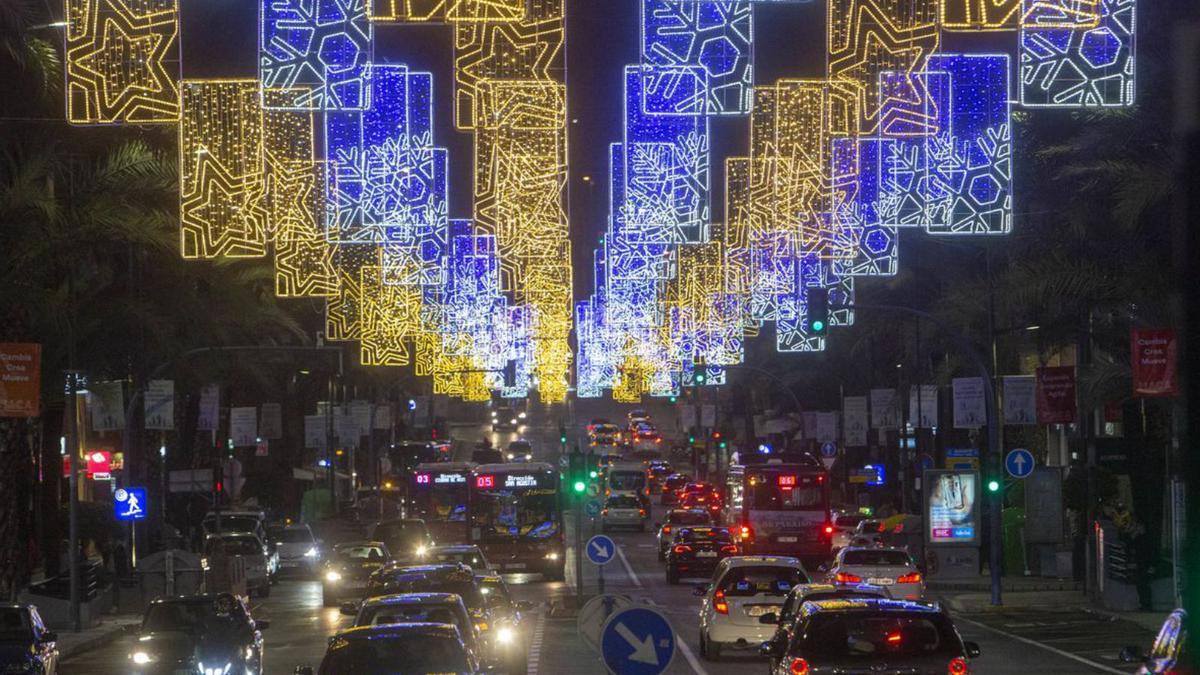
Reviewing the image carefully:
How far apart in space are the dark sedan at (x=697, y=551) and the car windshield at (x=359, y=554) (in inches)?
317

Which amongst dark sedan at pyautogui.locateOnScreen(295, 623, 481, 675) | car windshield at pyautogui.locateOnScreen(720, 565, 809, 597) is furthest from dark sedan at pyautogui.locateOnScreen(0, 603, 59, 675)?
car windshield at pyautogui.locateOnScreen(720, 565, 809, 597)

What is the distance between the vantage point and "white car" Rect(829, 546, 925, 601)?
116 ft

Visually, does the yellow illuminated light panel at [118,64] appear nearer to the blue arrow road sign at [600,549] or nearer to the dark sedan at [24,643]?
the dark sedan at [24,643]

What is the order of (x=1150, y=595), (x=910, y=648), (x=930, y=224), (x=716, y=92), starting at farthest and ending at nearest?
1. (x=1150, y=595)
2. (x=930, y=224)
3. (x=716, y=92)
4. (x=910, y=648)

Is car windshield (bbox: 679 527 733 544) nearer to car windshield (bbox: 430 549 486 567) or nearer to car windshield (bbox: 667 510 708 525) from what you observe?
car windshield (bbox: 667 510 708 525)

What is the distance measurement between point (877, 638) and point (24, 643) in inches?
497

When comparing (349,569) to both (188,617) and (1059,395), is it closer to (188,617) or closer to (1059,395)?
(1059,395)

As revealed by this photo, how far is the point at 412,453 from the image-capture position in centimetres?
9975

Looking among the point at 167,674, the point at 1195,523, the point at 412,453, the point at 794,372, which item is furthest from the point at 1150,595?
the point at 412,453

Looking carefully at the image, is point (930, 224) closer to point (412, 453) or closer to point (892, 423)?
point (892, 423)

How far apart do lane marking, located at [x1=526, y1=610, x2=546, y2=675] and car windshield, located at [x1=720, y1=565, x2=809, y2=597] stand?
325 cm

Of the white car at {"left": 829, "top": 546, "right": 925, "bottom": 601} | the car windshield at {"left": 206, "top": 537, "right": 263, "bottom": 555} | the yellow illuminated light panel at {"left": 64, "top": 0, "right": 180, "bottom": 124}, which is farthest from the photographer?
the car windshield at {"left": 206, "top": 537, "right": 263, "bottom": 555}

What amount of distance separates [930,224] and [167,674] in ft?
40.6

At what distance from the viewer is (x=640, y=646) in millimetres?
14617
